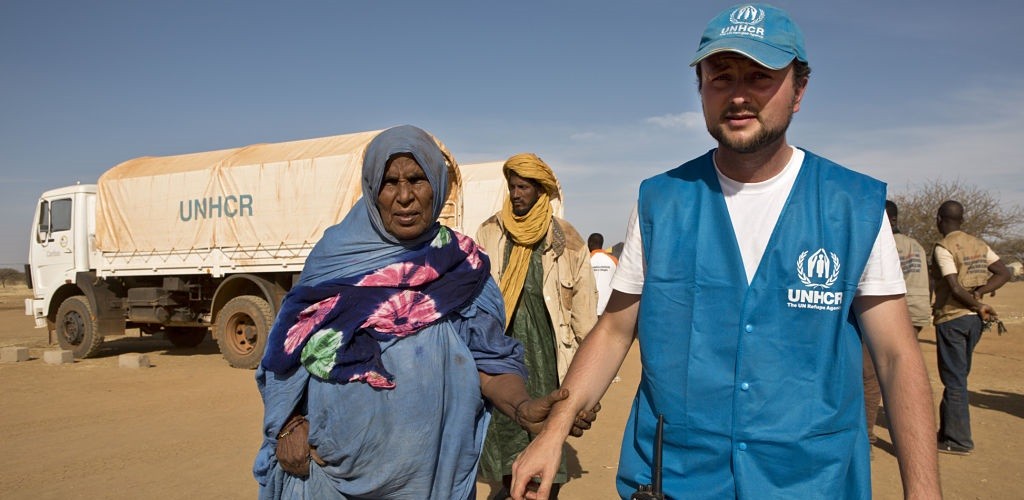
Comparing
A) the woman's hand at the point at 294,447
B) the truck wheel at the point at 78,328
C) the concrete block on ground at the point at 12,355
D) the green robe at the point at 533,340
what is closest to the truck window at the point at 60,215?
the truck wheel at the point at 78,328

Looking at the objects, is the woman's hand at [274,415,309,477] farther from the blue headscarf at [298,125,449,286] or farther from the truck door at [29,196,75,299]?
the truck door at [29,196,75,299]

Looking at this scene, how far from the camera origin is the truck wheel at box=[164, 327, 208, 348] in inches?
603

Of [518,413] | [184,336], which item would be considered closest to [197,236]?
[184,336]

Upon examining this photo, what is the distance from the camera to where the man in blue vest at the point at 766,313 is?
1806mm

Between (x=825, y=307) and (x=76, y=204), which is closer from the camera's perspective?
(x=825, y=307)

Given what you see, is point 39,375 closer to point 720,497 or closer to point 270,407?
point 270,407

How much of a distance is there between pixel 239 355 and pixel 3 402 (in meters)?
3.43

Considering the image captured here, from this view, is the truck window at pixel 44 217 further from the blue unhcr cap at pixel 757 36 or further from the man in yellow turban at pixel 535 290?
the blue unhcr cap at pixel 757 36

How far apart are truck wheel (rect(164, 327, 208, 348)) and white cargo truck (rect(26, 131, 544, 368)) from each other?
0.17 ft

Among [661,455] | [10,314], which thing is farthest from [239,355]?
[10,314]

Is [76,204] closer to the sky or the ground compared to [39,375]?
closer to the sky

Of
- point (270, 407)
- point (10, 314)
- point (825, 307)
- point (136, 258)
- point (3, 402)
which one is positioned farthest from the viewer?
point (10, 314)

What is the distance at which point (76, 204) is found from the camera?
46.1ft

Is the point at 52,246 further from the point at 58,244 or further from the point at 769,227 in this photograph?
the point at 769,227
